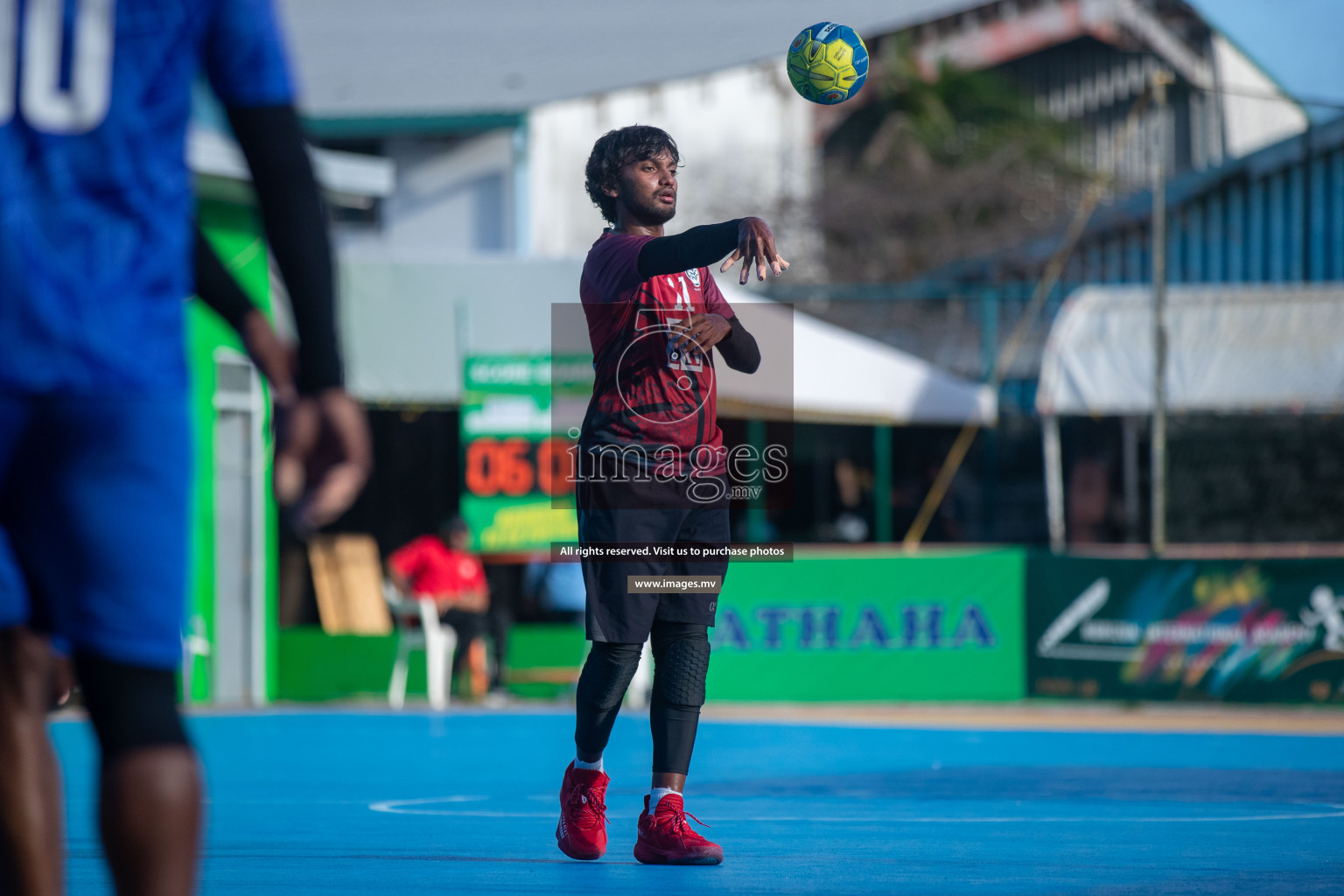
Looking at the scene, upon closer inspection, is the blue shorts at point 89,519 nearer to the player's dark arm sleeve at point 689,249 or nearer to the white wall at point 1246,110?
the player's dark arm sleeve at point 689,249

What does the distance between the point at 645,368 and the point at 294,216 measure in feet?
8.38

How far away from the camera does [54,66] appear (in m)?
2.06

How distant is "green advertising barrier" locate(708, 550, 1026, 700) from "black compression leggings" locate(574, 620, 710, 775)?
340 inches

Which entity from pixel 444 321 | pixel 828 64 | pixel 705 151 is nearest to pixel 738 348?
pixel 828 64

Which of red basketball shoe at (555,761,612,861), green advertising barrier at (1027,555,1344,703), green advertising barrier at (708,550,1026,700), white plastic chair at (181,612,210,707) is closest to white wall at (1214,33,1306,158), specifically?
green advertising barrier at (1027,555,1344,703)

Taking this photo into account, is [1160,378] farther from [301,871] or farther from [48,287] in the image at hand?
[48,287]

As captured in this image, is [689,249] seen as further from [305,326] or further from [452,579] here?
[452,579]

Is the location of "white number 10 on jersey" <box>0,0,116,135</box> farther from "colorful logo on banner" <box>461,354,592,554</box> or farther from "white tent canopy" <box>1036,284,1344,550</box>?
"white tent canopy" <box>1036,284,1344,550</box>

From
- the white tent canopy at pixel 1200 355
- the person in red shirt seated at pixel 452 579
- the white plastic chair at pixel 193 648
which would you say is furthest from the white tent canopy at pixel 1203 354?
the white plastic chair at pixel 193 648

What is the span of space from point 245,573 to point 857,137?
1254 inches

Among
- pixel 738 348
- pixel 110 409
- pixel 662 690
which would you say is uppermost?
pixel 738 348

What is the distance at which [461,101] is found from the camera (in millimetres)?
22281

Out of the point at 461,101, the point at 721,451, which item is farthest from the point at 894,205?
the point at 721,451

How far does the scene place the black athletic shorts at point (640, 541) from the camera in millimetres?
4578
